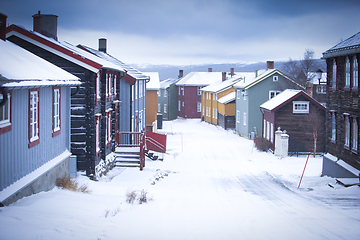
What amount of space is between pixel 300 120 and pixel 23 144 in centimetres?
2210

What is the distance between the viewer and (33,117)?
31.4 ft

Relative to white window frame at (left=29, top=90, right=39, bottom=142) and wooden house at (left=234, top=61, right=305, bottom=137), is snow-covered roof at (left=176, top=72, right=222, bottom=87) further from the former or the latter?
white window frame at (left=29, top=90, right=39, bottom=142)

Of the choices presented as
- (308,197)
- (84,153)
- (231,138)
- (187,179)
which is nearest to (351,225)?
(308,197)

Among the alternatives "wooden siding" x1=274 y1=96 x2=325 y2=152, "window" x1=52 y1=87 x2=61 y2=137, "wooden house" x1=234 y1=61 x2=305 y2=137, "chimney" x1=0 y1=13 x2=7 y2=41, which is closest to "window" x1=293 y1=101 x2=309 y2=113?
"wooden siding" x1=274 y1=96 x2=325 y2=152

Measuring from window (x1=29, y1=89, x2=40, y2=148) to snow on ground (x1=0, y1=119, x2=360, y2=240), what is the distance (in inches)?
59.7

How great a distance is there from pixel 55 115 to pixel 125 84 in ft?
40.3

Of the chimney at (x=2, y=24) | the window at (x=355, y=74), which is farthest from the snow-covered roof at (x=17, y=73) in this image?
the window at (x=355, y=74)

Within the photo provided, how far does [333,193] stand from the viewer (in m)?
13.1

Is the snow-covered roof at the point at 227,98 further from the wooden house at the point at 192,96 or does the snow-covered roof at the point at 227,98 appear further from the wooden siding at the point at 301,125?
the wooden siding at the point at 301,125

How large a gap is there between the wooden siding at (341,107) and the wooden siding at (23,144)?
1252 cm

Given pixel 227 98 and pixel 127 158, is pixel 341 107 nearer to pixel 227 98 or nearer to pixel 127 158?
pixel 127 158

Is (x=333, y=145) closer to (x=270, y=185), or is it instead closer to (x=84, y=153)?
(x=270, y=185)

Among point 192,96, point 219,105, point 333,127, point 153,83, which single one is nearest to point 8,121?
point 333,127

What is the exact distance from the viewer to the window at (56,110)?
38.1 ft
